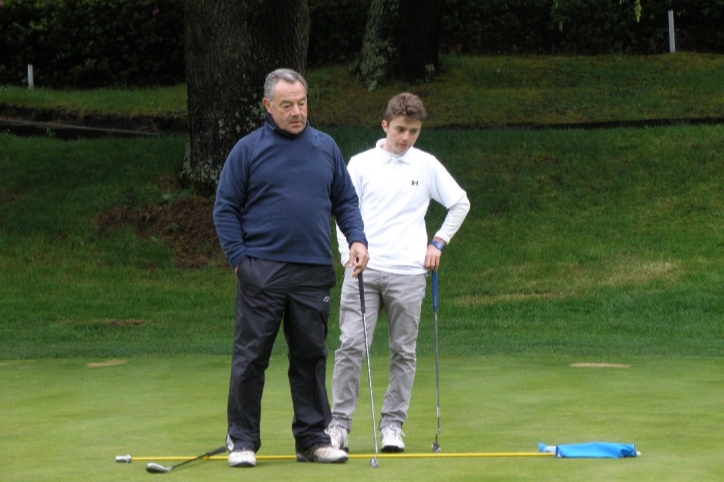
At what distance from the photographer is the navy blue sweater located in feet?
18.3

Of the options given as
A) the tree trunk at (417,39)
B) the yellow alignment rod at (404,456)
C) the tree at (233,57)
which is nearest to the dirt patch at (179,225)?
the tree at (233,57)

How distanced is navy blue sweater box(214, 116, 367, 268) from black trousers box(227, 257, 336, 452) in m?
0.07

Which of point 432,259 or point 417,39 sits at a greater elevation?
point 417,39

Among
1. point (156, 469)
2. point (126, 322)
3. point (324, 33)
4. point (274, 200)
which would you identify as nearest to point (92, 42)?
point (324, 33)

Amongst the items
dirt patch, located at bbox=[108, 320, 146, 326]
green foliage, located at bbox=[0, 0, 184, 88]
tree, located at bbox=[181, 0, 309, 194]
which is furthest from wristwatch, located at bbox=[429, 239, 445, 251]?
green foliage, located at bbox=[0, 0, 184, 88]

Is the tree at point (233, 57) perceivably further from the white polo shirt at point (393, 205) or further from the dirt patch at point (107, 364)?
the white polo shirt at point (393, 205)

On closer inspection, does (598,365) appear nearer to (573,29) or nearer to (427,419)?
(427,419)

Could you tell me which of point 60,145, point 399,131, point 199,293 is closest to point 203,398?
point 399,131

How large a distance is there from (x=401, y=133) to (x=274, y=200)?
0.85 m

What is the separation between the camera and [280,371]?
30.3 ft

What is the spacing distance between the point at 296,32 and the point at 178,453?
1060 centimetres

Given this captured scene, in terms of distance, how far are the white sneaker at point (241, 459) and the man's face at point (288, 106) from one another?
1412 mm

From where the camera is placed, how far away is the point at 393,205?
242 inches

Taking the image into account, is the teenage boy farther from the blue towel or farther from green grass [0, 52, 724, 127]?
green grass [0, 52, 724, 127]
